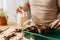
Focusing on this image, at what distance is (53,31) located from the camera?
30.3 inches

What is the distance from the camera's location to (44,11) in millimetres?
1330

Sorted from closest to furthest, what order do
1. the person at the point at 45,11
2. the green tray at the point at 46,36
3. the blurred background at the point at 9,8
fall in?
the green tray at the point at 46,36 < the person at the point at 45,11 < the blurred background at the point at 9,8

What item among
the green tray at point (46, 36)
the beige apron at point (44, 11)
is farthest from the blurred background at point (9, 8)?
the green tray at point (46, 36)

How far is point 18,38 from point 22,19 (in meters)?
0.42

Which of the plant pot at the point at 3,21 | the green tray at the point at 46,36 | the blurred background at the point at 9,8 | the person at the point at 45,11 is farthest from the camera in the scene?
the blurred background at the point at 9,8

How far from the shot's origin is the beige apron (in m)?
1.29

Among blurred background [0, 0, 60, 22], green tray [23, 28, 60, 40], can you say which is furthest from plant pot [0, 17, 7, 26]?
green tray [23, 28, 60, 40]

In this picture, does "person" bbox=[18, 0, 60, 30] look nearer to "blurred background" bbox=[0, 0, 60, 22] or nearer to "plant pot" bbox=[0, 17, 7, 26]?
"plant pot" bbox=[0, 17, 7, 26]

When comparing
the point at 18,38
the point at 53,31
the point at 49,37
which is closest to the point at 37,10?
the point at 18,38

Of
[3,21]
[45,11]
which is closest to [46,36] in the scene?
[45,11]

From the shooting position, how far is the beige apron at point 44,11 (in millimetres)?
1295

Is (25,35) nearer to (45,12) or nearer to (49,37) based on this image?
(49,37)

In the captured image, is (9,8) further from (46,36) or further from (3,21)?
(46,36)

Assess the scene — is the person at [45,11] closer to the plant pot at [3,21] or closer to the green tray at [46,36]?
the plant pot at [3,21]
